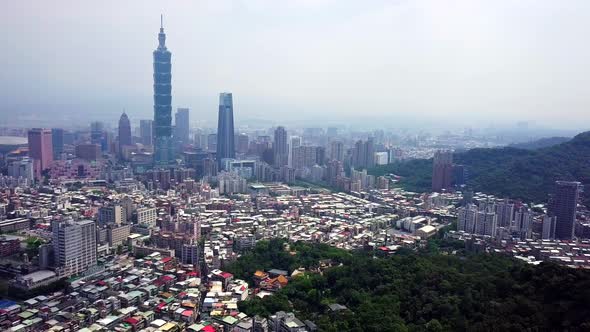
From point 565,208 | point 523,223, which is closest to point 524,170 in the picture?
point 565,208

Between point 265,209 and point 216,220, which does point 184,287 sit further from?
point 265,209

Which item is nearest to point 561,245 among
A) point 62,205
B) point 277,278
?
point 277,278

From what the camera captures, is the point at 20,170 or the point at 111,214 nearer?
the point at 111,214

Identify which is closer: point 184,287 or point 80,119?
point 184,287

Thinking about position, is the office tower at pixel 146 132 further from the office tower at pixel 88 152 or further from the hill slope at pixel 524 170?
the hill slope at pixel 524 170

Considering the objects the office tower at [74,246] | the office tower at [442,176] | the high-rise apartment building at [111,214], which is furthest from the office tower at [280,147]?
the office tower at [74,246]

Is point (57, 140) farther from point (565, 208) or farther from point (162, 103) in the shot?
point (565, 208)

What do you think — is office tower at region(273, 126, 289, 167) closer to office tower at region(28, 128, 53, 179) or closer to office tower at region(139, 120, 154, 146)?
office tower at region(139, 120, 154, 146)
